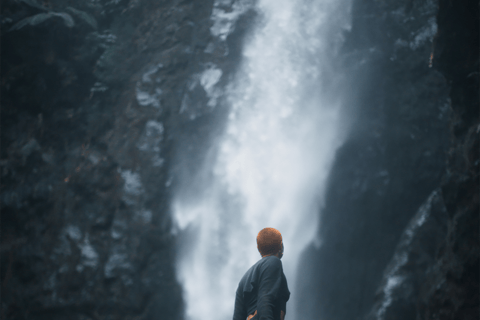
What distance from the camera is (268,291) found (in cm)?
172

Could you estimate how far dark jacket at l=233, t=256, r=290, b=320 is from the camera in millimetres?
1674

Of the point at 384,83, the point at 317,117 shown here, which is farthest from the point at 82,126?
the point at 384,83

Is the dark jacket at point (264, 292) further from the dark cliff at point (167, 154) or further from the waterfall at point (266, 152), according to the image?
the waterfall at point (266, 152)

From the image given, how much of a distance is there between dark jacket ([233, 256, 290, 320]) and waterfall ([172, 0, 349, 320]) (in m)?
3.10

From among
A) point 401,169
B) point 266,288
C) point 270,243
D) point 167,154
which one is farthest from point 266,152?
point 266,288

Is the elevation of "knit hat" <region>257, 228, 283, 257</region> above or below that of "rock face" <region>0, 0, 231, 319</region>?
above

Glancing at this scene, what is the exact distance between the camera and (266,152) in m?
5.92

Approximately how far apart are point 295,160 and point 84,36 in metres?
4.59

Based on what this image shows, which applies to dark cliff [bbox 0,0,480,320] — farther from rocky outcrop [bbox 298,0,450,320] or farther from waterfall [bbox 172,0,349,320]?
waterfall [bbox 172,0,349,320]

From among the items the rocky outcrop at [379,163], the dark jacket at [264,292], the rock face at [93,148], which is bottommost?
the rocky outcrop at [379,163]

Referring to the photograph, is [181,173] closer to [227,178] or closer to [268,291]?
[227,178]

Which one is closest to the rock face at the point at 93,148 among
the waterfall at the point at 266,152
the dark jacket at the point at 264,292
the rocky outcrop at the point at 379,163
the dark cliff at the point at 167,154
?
the dark cliff at the point at 167,154

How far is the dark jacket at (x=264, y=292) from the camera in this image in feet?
5.49

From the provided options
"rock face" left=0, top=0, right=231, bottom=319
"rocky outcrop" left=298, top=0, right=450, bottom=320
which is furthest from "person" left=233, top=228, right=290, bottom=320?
"rocky outcrop" left=298, top=0, right=450, bottom=320
